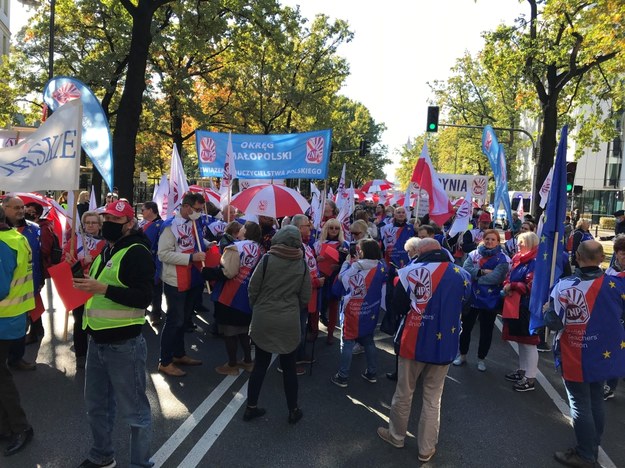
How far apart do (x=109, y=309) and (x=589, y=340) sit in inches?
145

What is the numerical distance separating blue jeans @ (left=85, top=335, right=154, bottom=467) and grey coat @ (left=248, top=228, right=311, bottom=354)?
113 cm

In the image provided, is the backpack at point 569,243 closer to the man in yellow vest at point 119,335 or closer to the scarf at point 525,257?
the scarf at point 525,257

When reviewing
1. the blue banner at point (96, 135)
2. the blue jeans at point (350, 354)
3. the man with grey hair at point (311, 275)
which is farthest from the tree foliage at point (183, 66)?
the blue jeans at point (350, 354)

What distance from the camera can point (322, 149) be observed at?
30.7 ft

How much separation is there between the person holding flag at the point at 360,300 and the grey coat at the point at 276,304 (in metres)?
1.18

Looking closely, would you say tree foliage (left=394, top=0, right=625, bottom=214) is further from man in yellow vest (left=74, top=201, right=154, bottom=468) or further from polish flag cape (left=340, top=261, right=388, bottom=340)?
man in yellow vest (left=74, top=201, right=154, bottom=468)

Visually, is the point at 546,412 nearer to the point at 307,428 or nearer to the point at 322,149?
the point at 307,428

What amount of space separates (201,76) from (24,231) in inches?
796

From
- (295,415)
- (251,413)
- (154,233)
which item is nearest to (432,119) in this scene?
(154,233)

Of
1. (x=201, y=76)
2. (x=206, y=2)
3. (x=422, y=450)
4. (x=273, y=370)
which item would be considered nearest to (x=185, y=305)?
(x=273, y=370)

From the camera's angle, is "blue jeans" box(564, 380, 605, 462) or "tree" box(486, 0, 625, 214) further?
"tree" box(486, 0, 625, 214)

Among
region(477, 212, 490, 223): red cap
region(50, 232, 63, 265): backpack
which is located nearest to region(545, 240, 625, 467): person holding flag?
region(50, 232, 63, 265): backpack

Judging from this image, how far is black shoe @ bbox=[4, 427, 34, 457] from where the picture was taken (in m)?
3.67

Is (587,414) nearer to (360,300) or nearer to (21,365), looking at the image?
(360,300)
